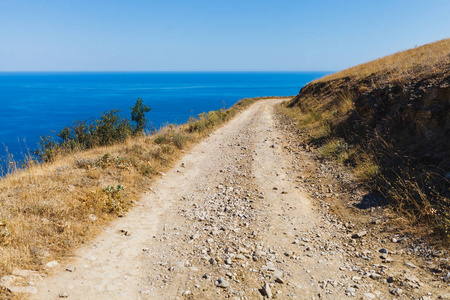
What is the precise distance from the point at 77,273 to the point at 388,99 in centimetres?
1158

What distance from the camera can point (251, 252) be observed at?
4.95m

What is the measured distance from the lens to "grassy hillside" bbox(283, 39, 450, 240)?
18.9 ft

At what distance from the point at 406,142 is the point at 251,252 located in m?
6.42

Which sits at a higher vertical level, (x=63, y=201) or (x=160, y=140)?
(x=160, y=140)

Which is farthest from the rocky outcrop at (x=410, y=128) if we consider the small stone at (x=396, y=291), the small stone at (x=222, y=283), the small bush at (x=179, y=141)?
the small bush at (x=179, y=141)

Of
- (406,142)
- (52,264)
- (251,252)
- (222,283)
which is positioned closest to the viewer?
(222,283)

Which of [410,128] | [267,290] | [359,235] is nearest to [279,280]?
[267,290]

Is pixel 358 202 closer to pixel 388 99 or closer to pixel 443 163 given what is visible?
pixel 443 163

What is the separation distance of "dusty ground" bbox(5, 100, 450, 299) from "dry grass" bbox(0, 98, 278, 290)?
1.12 feet

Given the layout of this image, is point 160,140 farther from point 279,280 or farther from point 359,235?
point 279,280

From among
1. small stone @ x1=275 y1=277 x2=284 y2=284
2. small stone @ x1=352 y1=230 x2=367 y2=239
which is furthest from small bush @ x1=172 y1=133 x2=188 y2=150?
small stone @ x1=275 y1=277 x2=284 y2=284

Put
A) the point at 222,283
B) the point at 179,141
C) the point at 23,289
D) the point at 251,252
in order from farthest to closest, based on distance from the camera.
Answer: the point at 179,141 → the point at 251,252 → the point at 222,283 → the point at 23,289

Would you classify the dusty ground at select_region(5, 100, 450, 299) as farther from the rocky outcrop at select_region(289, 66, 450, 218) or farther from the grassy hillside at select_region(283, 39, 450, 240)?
the rocky outcrop at select_region(289, 66, 450, 218)

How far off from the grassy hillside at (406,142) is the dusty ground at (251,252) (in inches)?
29.1
